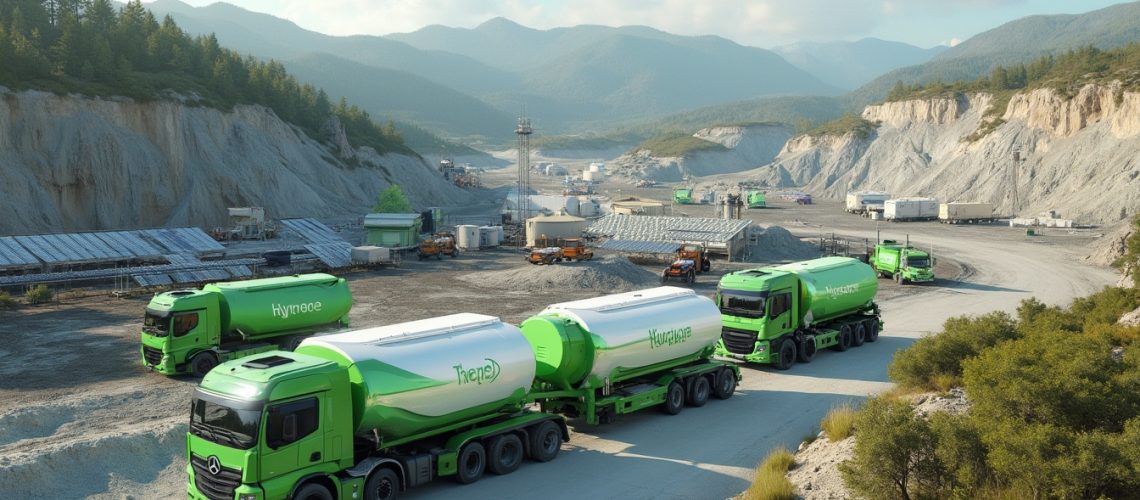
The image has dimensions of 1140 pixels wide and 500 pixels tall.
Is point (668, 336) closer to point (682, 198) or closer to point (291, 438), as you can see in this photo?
point (291, 438)

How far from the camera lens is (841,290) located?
29781 millimetres

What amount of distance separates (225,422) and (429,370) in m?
3.86

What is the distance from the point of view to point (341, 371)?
48.3 ft

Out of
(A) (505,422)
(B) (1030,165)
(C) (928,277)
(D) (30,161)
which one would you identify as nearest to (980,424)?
(A) (505,422)

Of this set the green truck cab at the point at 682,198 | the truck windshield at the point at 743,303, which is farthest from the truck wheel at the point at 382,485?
the green truck cab at the point at 682,198

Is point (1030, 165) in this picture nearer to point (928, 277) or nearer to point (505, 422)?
point (928, 277)

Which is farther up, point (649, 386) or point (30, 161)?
point (30, 161)

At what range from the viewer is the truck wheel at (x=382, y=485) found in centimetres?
1517

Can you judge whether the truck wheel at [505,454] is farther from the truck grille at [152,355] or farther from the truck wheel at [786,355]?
the truck grille at [152,355]

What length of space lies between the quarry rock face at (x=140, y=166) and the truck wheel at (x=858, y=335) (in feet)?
174

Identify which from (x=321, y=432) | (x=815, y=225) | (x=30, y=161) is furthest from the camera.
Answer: (x=815, y=225)

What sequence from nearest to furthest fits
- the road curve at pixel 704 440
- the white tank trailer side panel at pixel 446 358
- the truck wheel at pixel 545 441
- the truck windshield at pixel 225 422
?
the truck windshield at pixel 225 422 → the white tank trailer side panel at pixel 446 358 → the road curve at pixel 704 440 → the truck wheel at pixel 545 441

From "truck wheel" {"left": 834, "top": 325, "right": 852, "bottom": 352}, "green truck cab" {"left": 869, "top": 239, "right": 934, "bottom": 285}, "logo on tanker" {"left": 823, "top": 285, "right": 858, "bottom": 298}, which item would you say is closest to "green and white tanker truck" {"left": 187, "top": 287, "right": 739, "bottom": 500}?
"logo on tanker" {"left": 823, "top": 285, "right": 858, "bottom": 298}

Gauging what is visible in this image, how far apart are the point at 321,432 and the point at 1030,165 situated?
334 ft
